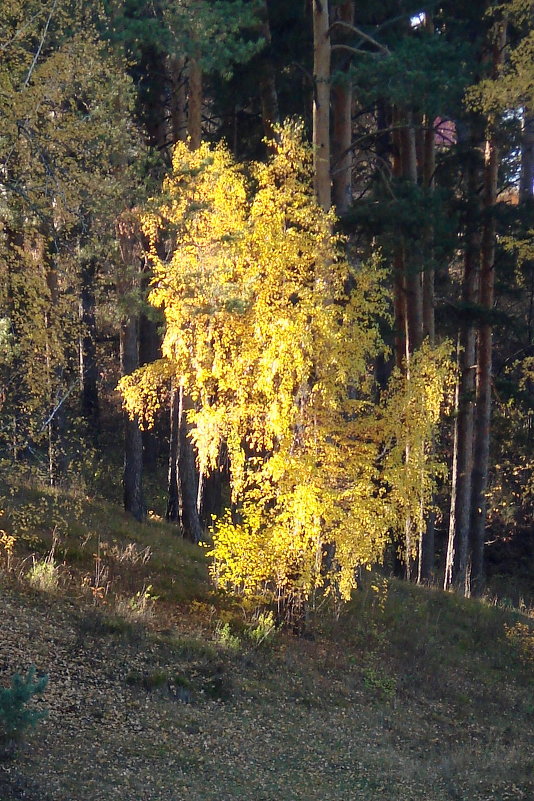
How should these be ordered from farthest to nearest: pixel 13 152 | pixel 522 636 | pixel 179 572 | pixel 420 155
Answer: pixel 420 155 < pixel 522 636 < pixel 179 572 < pixel 13 152

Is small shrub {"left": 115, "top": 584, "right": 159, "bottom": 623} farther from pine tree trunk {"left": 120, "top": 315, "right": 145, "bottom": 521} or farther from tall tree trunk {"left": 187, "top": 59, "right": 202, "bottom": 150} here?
tall tree trunk {"left": 187, "top": 59, "right": 202, "bottom": 150}

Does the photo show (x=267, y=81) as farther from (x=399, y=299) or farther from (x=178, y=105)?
(x=399, y=299)

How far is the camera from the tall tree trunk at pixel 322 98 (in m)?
12.2

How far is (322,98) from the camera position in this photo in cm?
1245

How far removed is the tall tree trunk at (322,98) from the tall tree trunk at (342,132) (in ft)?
3.68

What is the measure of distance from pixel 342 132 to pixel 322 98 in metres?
2.29

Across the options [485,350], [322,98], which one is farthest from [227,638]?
[485,350]

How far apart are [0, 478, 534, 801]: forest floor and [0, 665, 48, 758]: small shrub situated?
0.16m

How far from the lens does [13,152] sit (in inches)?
336

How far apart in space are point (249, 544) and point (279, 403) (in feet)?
5.97

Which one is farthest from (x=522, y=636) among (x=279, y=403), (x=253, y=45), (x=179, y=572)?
(x=253, y=45)

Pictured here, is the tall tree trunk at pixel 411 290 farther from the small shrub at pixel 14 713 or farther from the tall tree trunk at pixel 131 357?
the small shrub at pixel 14 713

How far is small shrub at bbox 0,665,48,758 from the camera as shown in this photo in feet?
22.1

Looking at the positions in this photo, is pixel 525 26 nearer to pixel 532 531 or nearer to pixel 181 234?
pixel 181 234
